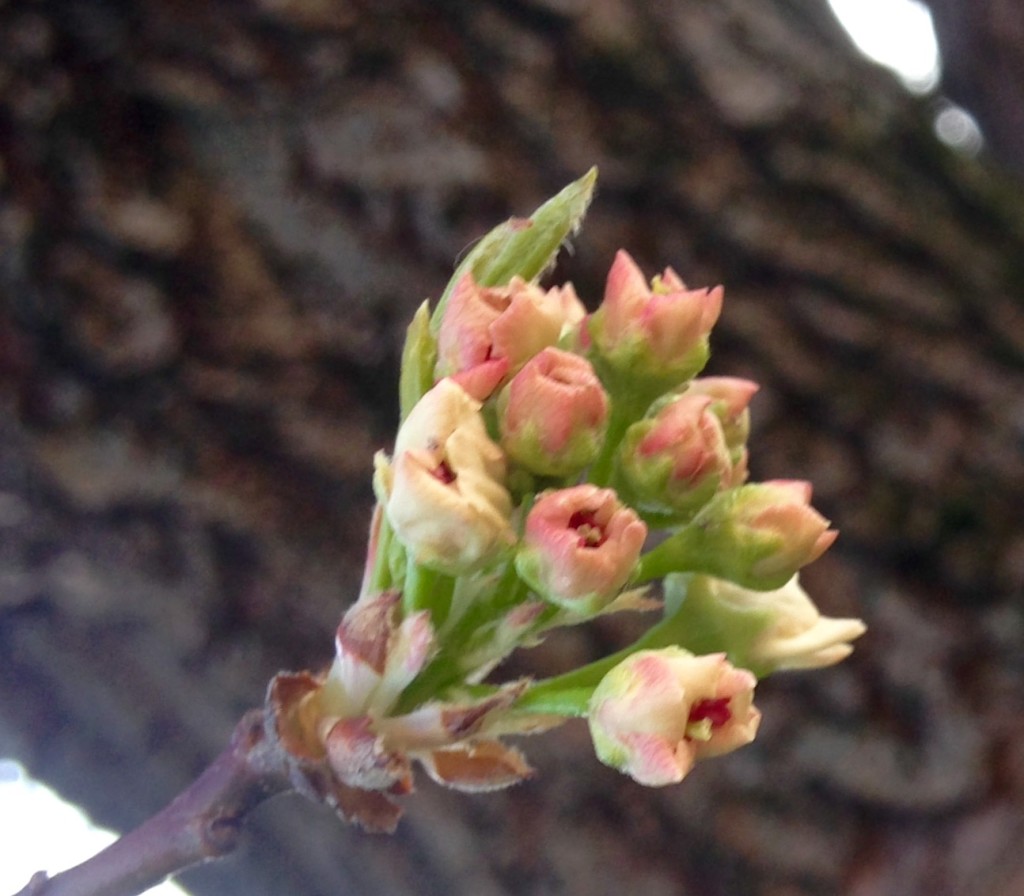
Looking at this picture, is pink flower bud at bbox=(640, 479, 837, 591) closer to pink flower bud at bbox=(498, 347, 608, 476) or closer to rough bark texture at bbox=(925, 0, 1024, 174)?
pink flower bud at bbox=(498, 347, 608, 476)

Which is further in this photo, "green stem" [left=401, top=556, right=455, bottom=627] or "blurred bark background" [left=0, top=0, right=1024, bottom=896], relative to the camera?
"blurred bark background" [left=0, top=0, right=1024, bottom=896]

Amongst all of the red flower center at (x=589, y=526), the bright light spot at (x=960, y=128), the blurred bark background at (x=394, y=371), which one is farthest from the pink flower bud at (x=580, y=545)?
the bright light spot at (x=960, y=128)

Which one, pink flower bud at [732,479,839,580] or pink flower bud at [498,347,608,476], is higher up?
pink flower bud at [498,347,608,476]

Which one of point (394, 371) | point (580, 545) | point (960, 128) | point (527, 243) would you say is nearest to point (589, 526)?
point (580, 545)

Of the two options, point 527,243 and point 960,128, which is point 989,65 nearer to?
point 960,128

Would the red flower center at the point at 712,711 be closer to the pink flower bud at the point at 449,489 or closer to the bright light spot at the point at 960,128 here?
the pink flower bud at the point at 449,489

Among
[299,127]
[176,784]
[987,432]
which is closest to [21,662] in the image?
[176,784]

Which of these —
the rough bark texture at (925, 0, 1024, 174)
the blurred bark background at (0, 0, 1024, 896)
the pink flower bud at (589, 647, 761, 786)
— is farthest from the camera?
the rough bark texture at (925, 0, 1024, 174)

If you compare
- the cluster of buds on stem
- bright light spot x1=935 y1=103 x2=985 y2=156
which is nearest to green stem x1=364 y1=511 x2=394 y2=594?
the cluster of buds on stem
